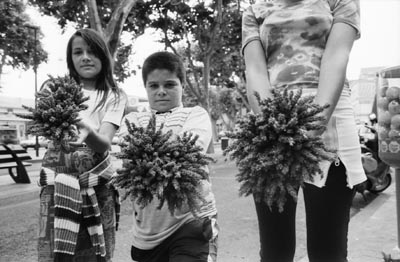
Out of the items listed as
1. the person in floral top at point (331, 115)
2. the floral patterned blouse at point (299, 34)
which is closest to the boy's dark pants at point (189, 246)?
the person in floral top at point (331, 115)

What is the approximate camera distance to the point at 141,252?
1.92 metres

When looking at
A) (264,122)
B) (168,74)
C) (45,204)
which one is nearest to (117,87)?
(168,74)

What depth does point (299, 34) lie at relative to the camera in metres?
1.60

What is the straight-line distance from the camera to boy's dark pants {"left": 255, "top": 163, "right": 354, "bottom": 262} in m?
1.58

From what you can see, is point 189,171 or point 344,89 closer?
point 189,171

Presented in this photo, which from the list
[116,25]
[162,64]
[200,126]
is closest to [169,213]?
[200,126]

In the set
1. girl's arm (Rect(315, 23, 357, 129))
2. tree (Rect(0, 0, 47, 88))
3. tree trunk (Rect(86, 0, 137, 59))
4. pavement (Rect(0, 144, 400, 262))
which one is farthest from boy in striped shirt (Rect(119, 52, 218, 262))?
tree (Rect(0, 0, 47, 88))

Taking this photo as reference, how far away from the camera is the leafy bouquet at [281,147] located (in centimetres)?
112

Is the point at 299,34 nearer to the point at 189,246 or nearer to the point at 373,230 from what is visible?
the point at 189,246

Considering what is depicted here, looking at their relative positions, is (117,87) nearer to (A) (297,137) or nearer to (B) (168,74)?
(B) (168,74)

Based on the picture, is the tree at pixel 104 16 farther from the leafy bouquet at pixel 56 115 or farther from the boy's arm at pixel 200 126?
the leafy bouquet at pixel 56 115

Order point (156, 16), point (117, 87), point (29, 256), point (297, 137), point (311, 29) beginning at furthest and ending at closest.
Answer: point (156, 16)
point (29, 256)
point (117, 87)
point (311, 29)
point (297, 137)

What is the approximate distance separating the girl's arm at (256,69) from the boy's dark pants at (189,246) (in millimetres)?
667

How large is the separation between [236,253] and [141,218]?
219 cm
